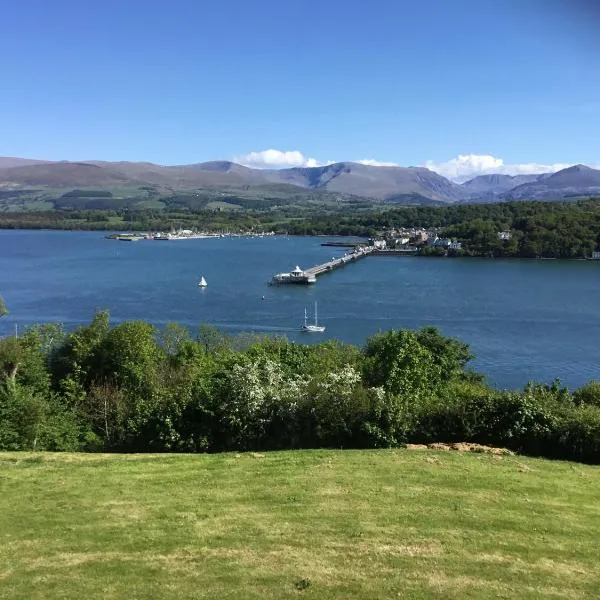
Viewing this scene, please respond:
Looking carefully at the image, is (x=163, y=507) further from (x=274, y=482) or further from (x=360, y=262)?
(x=360, y=262)

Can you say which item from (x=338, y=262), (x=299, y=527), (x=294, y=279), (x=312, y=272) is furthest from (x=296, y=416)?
(x=338, y=262)

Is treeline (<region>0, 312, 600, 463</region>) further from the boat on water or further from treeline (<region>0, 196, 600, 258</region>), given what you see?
treeline (<region>0, 196, 600, 258</region>)

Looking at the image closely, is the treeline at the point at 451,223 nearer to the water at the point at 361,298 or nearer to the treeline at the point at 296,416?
the water at the point at 361,298

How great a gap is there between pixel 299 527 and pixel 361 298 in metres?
43.2

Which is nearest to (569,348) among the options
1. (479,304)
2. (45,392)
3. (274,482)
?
(479,304)

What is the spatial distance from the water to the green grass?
18.4 metres

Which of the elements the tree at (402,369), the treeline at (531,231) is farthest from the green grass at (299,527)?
the treeline at (531,231)

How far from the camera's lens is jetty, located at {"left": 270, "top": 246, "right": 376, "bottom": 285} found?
57594 millimetres

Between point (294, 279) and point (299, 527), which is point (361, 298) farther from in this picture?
point (299, 527)

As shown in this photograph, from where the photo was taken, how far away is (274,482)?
770cm

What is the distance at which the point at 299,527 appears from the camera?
6.30 meters

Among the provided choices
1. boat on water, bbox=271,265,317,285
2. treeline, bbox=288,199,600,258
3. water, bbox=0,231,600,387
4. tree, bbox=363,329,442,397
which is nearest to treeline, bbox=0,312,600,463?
tree, bbox=363,329,442,397

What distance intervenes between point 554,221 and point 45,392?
250 ft

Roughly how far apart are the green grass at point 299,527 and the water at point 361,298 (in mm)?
18404
